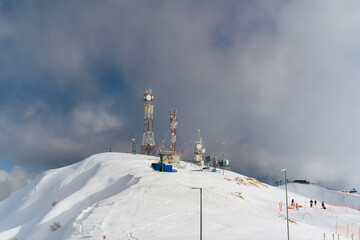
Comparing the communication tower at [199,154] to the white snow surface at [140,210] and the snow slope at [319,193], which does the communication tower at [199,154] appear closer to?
the white snow surface at [140,210]

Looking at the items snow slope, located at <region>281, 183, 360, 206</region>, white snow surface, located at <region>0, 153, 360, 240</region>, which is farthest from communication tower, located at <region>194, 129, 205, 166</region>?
snow slope, located at <region>281, 183, 360, 206</region>

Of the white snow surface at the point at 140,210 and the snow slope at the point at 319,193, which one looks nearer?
the white snow surface at the point at 140,210

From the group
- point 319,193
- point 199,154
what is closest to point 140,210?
point 199,154

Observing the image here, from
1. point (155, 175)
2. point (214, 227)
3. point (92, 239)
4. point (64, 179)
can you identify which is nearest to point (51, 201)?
point (64, 179)

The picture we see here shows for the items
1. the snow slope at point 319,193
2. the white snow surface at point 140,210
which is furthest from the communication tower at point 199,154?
the snow slope at point 319,193

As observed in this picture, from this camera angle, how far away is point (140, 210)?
38188 millimetres

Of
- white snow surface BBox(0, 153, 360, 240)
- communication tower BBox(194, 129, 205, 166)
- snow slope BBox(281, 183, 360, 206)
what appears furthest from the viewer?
snow slope BBox(281, 183, 360, 206)

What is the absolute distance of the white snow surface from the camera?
1251 inches

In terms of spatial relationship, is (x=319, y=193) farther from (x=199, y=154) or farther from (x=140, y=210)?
(x=140, y=210)

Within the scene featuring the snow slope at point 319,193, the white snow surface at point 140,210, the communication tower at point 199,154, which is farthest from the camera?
the snow slope at point 319,193

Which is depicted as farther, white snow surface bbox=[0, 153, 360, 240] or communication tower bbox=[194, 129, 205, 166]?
communication tower bbox=[194, 129, 205, 166]

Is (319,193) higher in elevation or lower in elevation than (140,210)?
higher

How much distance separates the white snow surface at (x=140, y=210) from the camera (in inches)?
1251

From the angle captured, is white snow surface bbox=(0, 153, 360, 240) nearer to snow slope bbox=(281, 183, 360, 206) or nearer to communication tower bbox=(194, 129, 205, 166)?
communication tower bbox=(194, 129, 205, 166)
